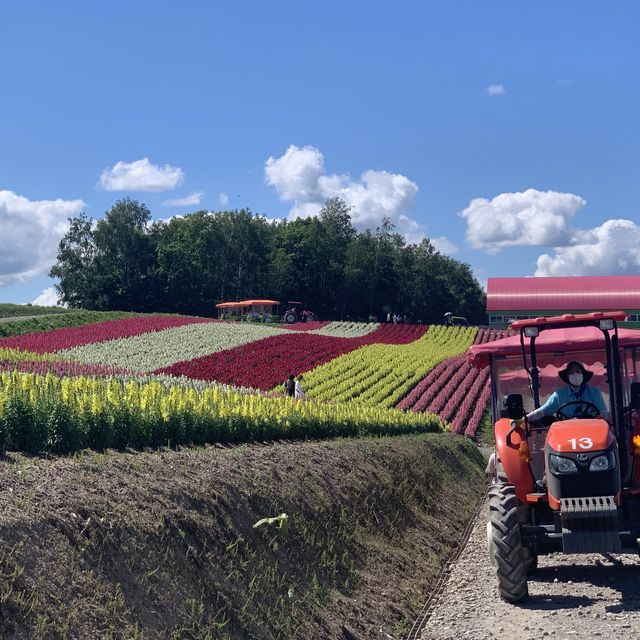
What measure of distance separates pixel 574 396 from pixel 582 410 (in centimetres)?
15

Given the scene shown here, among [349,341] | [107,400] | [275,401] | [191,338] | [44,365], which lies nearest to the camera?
[107,400]

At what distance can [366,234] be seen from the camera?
97250mm

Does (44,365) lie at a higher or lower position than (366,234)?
lower

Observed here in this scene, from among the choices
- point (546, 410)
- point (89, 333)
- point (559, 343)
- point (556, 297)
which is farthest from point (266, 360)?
point (556, 297)

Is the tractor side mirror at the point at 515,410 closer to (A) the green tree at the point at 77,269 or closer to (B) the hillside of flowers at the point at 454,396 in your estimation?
(B) the hillside of flowers at the point at 454,396

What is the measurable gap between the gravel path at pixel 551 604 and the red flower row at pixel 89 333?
26.8 m

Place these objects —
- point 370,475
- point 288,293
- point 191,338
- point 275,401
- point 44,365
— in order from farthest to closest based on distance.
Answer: point 288,293 → point 191,338 → point 44,365 → point 275,401 → point 370,475

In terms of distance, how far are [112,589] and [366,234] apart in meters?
91.8

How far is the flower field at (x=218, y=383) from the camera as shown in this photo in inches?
422

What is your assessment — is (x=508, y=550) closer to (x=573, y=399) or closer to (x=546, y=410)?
(x=546, y=410)

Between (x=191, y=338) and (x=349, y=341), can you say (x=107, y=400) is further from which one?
(x=349, y=341)

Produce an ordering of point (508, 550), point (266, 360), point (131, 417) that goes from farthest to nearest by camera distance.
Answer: point (266, 360)
point (131, 417)
point (508, 550)

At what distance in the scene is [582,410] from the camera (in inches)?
350

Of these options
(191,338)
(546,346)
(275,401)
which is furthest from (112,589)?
(191,338)
